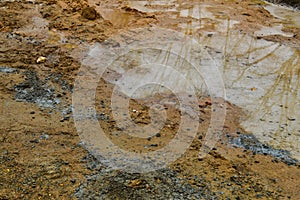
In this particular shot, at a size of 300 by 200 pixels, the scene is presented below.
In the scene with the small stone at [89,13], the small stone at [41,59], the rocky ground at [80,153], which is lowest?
the rocky ground at [80,153]

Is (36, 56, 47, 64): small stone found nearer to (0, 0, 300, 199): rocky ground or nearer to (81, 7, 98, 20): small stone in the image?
(0, 0, 300, 199): rocky ground

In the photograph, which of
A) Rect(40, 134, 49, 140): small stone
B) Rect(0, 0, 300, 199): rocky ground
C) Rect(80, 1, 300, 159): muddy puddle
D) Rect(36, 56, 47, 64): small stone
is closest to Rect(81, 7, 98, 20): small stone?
Rect(80, 1, 300, 159): muddy puddle

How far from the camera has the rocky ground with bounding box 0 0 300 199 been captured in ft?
9.02

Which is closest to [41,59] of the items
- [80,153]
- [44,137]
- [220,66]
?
[44,137]

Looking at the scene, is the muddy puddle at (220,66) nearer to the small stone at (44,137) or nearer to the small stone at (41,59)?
the small stone at (41,59)

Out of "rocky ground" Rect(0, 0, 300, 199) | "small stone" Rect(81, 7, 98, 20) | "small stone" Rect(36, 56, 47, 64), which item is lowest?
"rocky ground" Rect(0, 0, 300, 199)

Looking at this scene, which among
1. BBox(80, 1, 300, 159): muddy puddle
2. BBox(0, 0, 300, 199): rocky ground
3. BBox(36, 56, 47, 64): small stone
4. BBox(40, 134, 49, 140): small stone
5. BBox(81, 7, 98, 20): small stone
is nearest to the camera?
BBox(0, 0, 300, 199): rocky ground

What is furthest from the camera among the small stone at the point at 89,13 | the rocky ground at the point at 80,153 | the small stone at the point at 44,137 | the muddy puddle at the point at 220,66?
the small stone at the point at 89,13

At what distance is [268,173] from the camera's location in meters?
3.07

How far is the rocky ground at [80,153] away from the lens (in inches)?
Result: 108

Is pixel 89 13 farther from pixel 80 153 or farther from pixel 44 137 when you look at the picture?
pixel 80 153

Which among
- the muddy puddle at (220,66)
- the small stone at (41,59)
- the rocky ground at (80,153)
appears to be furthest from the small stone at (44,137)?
the small stone at (41,59)

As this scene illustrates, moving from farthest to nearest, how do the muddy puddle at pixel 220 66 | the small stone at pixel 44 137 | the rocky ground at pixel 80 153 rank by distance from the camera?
the muddy puddle at pixel 220 66 → the small stone at pixel 44 137 → the rocky ground at pixel 80 153

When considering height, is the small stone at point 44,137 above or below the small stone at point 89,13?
below
